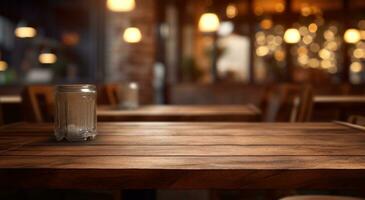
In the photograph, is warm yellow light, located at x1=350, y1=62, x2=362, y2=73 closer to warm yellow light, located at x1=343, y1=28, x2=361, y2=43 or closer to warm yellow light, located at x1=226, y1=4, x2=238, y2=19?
warm yellow light, located at x1=343, y1=28, x2=361, y2=43

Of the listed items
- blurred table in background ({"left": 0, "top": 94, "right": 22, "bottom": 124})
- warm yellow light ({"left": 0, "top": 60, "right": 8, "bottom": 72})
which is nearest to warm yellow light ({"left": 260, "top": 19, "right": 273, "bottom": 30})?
warm yellow light ({"left": 0, "top": 60, "right": 8, "bottom": 72})

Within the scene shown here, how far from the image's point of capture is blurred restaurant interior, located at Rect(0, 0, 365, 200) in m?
1.10

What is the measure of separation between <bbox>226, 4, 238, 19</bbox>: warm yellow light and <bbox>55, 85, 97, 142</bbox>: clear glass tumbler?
6.42 meters

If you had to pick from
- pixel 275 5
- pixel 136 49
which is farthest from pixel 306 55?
pixel 136 49

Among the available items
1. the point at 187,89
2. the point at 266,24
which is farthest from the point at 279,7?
the point at 187,89

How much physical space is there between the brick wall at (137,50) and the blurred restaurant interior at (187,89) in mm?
15

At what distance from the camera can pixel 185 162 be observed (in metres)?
1.14

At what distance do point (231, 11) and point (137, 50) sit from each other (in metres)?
2.40

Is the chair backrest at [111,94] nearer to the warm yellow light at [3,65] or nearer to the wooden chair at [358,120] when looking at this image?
the wooden chair at [358,120]

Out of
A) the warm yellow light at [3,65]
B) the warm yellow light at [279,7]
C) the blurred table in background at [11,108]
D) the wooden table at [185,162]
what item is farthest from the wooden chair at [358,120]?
the warm yellow light at [3,65]

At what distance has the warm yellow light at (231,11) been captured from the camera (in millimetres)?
7637

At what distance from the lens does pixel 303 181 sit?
41.9 inches

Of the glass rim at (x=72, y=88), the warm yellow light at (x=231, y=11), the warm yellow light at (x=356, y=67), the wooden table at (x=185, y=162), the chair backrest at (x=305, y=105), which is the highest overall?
the warm yellow light at (x=231, y=11)

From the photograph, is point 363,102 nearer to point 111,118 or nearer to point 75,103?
point 111,118
